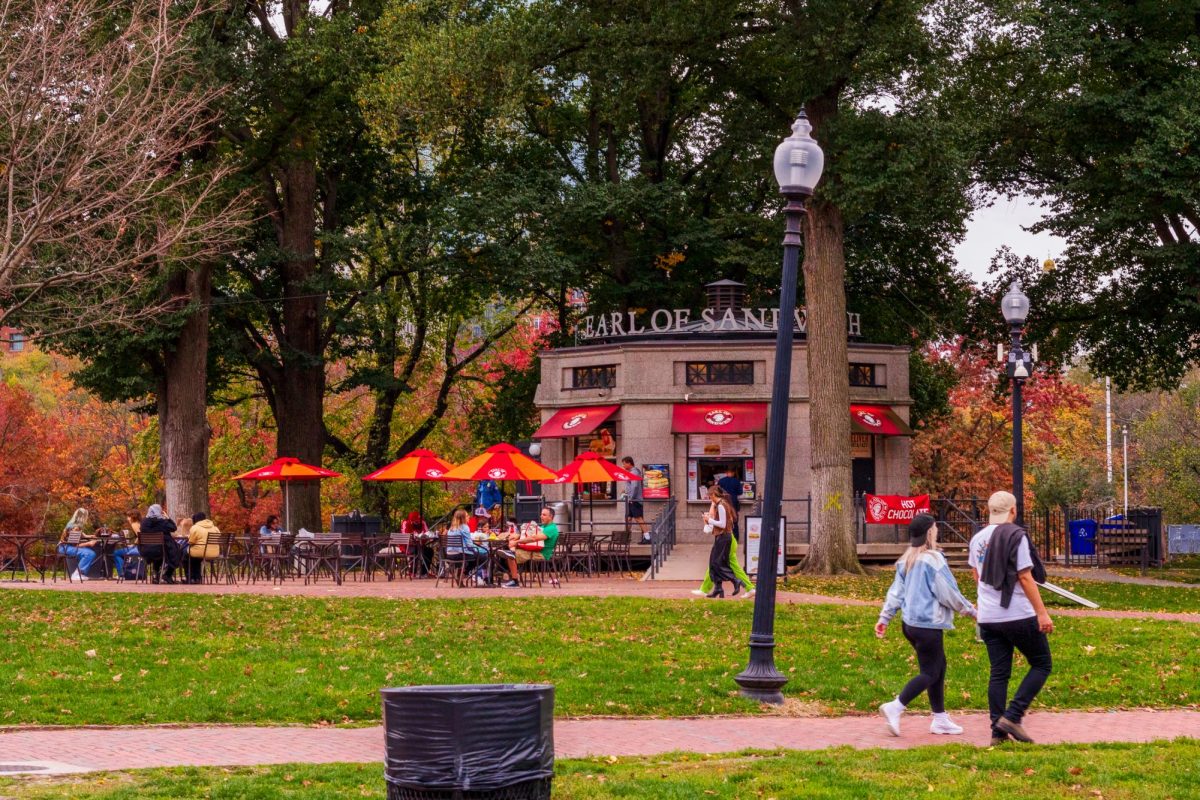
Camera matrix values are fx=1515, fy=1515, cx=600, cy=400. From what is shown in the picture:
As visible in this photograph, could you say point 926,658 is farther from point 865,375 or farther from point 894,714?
point 865,375

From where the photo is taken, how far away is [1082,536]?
39.3 metres

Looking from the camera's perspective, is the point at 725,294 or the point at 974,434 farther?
the point at 974,434

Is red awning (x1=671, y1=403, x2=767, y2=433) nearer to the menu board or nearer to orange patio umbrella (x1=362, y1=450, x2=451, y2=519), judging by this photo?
the menu board

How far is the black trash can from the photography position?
7677 millimetres

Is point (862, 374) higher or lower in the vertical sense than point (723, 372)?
higher

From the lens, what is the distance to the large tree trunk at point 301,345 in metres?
41.2

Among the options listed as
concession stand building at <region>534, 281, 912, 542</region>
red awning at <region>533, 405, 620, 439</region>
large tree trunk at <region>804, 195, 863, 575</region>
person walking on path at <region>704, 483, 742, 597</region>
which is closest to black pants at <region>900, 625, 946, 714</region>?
person walking on path at <region>704, 483, 742, 597</region>

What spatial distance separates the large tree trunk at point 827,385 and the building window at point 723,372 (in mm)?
6745

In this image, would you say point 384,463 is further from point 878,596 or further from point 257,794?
point 257,794

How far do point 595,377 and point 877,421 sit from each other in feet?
23.5

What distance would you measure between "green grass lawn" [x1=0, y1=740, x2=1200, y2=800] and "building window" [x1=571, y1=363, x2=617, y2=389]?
27469mm

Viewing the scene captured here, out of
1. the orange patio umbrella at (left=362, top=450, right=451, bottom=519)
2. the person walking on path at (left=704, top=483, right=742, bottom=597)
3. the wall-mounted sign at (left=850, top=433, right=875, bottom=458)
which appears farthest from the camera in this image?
the wall-mounted sign at (left=850, top=433, right=875, bottom=458)

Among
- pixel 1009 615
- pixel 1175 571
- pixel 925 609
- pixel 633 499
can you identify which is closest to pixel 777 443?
pixel 925 609

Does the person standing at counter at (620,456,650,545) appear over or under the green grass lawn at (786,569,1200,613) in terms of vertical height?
over
